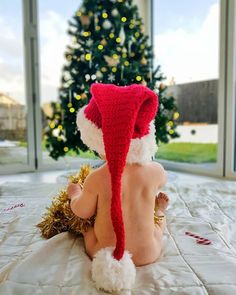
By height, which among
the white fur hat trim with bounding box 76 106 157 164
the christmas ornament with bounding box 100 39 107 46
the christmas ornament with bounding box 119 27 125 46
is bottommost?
the white fur hat trim with bounding box 76 106 157 164

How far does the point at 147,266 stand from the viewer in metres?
0.87

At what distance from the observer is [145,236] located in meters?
0.87

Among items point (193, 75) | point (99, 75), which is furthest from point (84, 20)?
point (193, 75)

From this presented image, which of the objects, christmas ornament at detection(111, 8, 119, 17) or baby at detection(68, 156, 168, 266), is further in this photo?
christmas ornament at detection(111, 8, 119, 17)

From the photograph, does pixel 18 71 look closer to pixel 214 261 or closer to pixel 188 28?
pixel 188 28

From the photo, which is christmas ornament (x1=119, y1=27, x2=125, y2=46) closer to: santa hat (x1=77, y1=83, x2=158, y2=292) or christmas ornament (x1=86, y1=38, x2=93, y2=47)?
christmas ornament (x1=86, y1=38, x2=93, y2=47)

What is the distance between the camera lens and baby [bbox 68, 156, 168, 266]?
2.79 ft

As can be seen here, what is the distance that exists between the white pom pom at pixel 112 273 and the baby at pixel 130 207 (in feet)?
0.27

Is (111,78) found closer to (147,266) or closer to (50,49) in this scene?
(50,49)

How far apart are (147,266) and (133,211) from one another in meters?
0.16

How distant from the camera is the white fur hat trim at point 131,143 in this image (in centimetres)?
84

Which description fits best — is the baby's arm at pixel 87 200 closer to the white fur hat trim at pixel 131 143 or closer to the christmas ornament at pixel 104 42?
the white fur hat trim at pixel 131 143

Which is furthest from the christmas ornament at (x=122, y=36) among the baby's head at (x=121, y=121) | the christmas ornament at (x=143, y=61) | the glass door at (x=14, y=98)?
the baby's head at (x=121, y=121)

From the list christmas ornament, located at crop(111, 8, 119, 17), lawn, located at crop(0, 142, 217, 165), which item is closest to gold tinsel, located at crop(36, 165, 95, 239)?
lawn, located at crop(0, 142, 217, 165)
